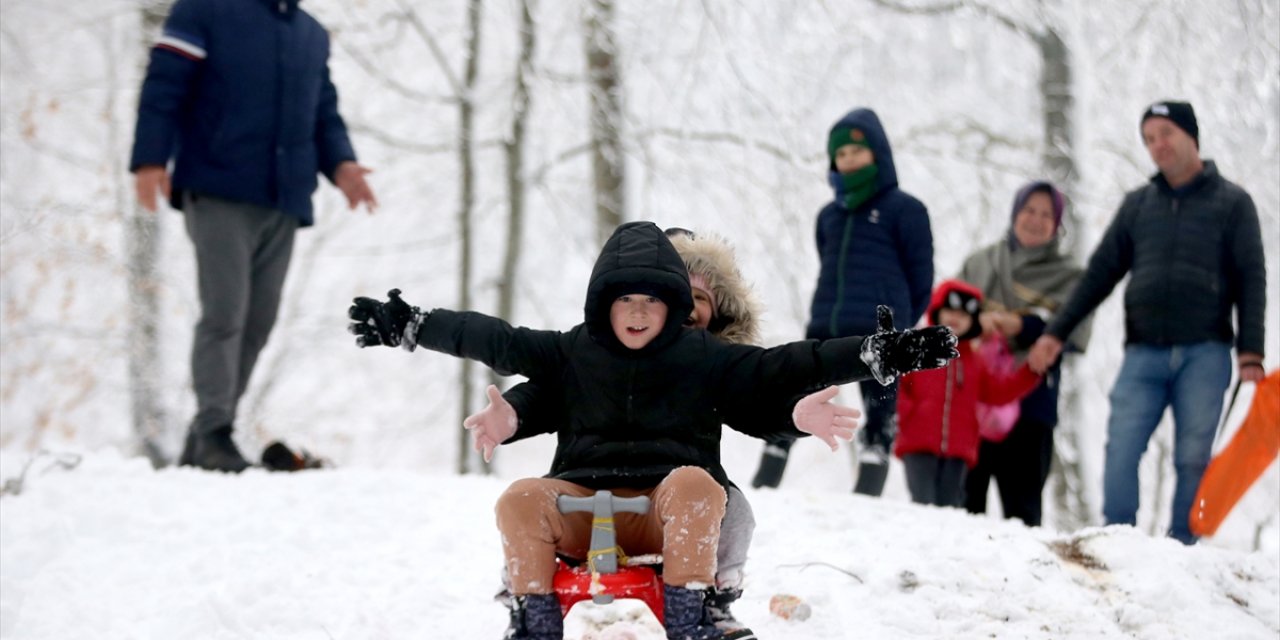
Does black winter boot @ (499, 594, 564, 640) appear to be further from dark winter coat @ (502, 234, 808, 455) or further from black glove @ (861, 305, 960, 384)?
black glove @ (861, 305, 960, 384)

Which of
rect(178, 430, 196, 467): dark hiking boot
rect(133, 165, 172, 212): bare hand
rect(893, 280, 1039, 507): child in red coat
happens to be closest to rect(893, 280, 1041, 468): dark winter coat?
rect(893, 280, 1039, 507): child in red coat

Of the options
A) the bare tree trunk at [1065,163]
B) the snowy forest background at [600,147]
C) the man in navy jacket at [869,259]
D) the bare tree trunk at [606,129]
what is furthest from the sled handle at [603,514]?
the bare tree trunk at [1065,163]

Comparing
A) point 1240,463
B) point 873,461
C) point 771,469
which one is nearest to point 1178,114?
point 1240,463

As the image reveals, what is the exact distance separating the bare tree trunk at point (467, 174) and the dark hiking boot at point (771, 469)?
421 centimetres

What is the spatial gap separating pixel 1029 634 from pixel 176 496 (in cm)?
311

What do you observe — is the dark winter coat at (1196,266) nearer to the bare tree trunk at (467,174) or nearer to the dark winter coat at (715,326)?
the dark winter coat at (715,326)

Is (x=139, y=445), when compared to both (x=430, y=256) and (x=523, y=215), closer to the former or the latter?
(x=430, y=256)

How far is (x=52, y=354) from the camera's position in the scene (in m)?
11.5

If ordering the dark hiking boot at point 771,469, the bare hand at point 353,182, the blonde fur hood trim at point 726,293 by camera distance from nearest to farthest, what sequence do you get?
the blonde fur hood trim at point 726,293 < the dark hiking boot at point 771,469 < the bare hand at point 353,182

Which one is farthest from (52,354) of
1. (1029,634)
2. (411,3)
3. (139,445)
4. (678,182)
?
(1029,634)

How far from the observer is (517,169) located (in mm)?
8609

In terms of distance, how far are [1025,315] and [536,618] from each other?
135 inches

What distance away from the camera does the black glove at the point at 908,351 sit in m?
Result: 2.12

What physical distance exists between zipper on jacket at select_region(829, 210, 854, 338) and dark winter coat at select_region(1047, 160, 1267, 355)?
48.0 inches
